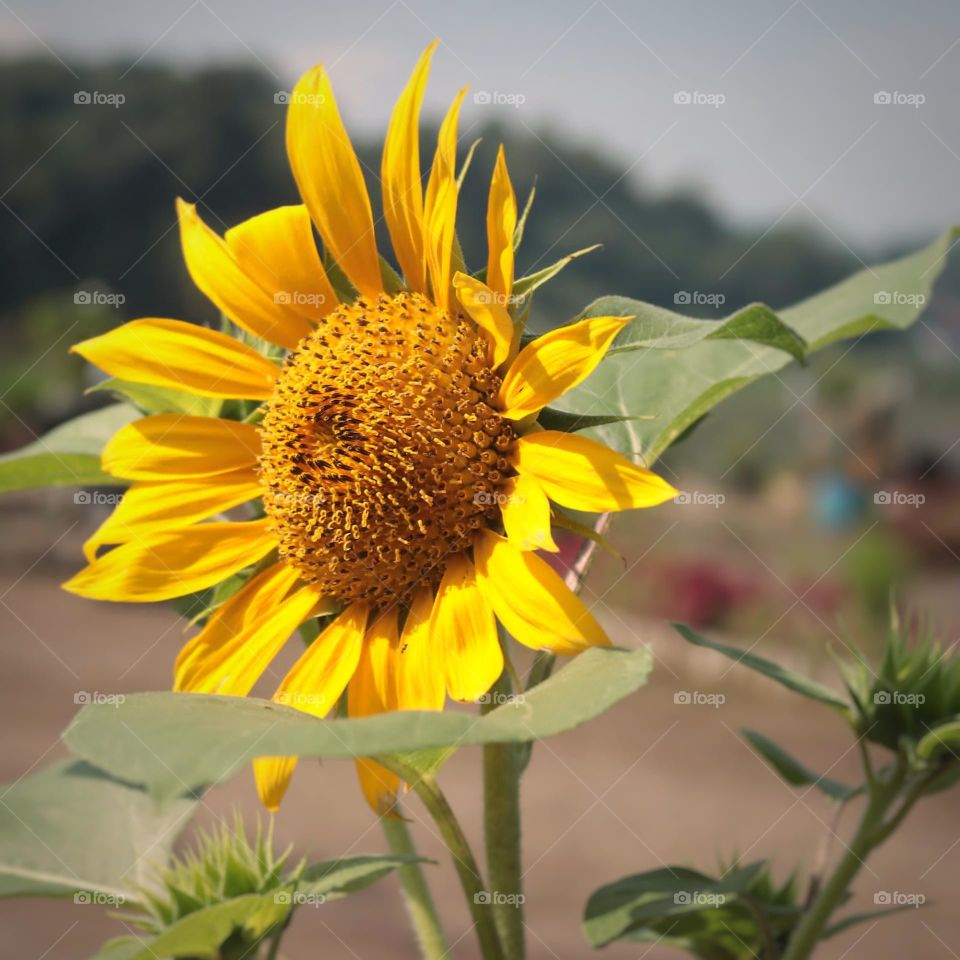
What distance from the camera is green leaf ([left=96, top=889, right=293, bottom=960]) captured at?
0.59 metres

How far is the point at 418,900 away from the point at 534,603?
256mm

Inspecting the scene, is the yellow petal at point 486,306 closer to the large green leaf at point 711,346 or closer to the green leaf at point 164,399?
the large green leaf at point 711,346

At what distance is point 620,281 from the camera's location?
14172mm

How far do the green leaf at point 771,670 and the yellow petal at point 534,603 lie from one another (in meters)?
0.06

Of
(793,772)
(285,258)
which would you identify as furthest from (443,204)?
(793,772)

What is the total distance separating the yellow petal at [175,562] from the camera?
2.45ft

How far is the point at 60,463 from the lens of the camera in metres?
0.84

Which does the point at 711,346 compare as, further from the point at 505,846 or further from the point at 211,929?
the point at 211,929

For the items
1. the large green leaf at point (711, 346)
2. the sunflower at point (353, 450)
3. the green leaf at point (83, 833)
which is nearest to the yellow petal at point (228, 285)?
the sunflower at point (353, 450)

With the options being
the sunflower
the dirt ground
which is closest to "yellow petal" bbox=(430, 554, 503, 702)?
the sunflower

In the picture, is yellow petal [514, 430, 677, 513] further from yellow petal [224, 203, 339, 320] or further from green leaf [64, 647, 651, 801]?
yellow petal [224, 203, 339, 320]

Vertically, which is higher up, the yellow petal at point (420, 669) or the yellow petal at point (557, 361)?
the yellow petal at point (557, 361)

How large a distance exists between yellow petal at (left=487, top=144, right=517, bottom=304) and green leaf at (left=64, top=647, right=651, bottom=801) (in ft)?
0.80

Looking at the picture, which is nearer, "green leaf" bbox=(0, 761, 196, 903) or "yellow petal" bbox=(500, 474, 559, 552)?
"yellow petal" bbox=(500, 474, 559, 552)
